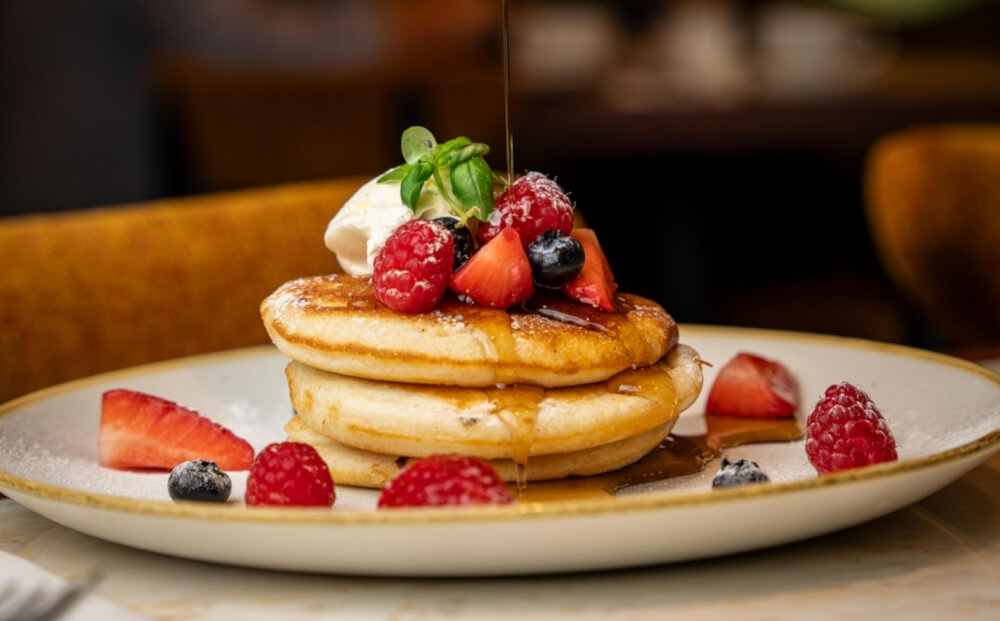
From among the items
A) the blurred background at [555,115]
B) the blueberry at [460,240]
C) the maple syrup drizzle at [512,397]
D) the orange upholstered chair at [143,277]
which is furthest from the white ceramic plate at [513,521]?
the blurred background at [555,115]

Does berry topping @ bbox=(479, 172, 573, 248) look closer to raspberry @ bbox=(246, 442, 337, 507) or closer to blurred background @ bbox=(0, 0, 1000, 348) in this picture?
raspberry @ bbox=(246, 442, 337, 507)

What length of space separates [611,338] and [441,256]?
0.58ft

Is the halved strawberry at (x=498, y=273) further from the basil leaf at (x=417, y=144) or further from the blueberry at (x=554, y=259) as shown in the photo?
the basil leaf at (x=417, y=144)

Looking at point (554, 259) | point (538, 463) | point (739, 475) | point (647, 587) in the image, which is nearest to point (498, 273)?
point (554, 259)

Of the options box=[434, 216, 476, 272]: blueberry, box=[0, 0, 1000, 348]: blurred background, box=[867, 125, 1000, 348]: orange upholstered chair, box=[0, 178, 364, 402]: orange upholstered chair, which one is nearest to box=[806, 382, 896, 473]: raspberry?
box=[434, 216, 476, 272]: blueberry

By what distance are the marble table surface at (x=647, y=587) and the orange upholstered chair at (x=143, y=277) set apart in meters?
1.13

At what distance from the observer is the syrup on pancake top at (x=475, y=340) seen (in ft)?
3.63

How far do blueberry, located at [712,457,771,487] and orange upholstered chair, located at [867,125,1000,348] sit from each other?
1923mm

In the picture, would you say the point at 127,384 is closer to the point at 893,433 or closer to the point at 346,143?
the point at 893,433

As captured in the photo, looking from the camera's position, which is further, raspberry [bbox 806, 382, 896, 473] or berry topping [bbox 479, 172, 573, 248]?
berry topping [bbox 479, 172, 573, 248]

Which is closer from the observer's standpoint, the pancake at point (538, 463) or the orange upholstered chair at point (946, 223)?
the pancake at point (538, 463)

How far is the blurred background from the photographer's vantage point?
167 inches

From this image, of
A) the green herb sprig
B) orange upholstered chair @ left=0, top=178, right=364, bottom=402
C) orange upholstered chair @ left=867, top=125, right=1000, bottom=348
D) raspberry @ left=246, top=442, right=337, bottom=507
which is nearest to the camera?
raspberry @ left=246, top=442, right=337, bottom=507

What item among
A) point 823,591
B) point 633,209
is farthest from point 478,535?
point 633,209
